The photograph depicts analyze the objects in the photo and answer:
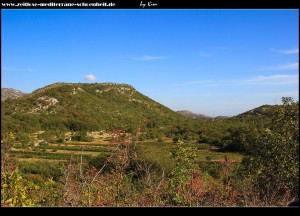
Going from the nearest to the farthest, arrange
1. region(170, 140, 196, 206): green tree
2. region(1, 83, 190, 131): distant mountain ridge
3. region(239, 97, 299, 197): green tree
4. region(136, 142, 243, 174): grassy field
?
region(239, 97, 299, 197): green tree < region(170, 140, 196, 206): green tree < region(136, 142, 243, 174): grassy field < region(1, 83, 190, 131): distant mountain ridge

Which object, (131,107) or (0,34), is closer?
(0,34)

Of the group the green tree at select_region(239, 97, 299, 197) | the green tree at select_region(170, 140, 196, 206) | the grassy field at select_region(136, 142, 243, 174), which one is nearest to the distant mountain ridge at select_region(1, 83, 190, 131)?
the grassy field at select_region(136, 142, 243, 174)

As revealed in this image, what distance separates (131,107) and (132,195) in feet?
188

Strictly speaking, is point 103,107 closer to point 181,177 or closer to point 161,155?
point 161,155

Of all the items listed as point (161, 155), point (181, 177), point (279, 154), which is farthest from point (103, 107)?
point (279, 154)

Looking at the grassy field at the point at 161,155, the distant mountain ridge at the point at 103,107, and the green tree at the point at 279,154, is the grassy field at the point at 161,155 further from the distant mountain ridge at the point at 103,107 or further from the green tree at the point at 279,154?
the distant mountain ridge at the point at 103,107

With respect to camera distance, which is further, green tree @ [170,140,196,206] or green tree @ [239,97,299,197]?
green tree @ [170,140,196,206]

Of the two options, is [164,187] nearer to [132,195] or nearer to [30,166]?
[132,195]

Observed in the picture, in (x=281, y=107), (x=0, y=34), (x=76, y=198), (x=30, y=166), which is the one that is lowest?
(x=30, y=166)

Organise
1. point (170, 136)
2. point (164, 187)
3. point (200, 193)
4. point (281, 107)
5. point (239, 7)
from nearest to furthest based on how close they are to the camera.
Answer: point (239, 7) → point (281, 107) → point (200, 193) → point (164, 187) → point (170, 136)

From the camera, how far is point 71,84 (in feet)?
193

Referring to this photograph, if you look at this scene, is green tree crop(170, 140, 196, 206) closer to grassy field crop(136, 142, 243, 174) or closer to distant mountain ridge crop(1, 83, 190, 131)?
grassy field crop(136, 142, 243, 174)

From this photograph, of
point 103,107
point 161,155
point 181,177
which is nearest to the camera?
point 181,177

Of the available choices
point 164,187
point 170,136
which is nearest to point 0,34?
point 164,187
